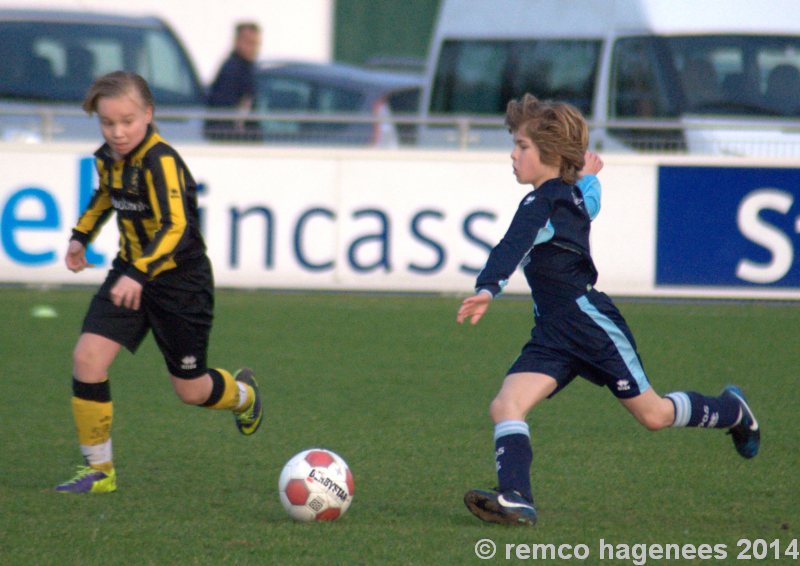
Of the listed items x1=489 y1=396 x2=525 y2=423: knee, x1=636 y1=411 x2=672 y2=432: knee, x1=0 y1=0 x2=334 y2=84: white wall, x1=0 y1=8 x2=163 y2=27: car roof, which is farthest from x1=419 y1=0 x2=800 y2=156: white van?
x1=0 y1=0 x2=334 y2=84: white wall

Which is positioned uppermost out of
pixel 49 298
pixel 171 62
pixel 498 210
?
pixel 171 62

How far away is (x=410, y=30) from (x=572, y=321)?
23510mm

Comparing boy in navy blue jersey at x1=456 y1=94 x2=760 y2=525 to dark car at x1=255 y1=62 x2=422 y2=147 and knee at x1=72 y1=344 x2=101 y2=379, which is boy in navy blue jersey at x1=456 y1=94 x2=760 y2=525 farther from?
dark car at x1=255 y1=62 x2=422 y2=147

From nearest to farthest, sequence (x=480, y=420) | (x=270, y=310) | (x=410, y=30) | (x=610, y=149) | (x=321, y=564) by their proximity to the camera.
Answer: (x=321, y=564) → (x=480, y=420) → (x=270, y=310) → (x=610, y=149) → (x=410, y=30)

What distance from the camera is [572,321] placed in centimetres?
522

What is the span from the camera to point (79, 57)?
14.4 metres

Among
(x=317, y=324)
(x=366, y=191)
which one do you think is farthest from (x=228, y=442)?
(x=366, y=191)

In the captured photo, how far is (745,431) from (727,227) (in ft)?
20.5

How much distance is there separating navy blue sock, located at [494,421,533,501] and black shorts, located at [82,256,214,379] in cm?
137

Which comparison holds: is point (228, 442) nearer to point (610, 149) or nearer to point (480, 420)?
point (480, 420)

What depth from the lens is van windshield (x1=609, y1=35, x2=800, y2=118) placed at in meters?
13.0

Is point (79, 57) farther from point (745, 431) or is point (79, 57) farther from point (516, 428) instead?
point (516, 428)

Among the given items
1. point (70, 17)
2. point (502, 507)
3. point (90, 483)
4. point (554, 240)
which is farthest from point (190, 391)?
point (70, 17)

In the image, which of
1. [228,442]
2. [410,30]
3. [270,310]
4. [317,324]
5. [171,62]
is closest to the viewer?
[228,442]
